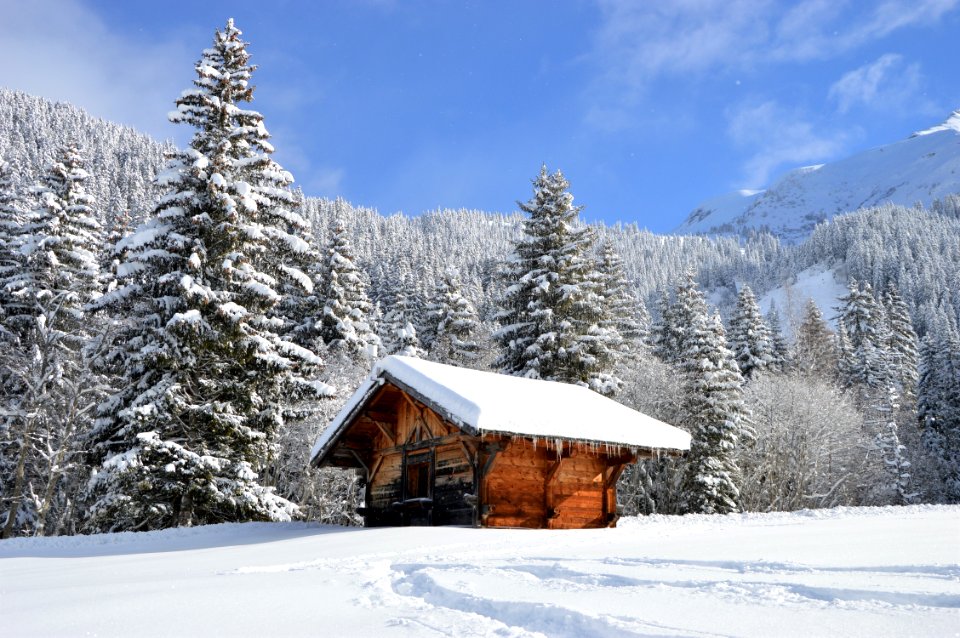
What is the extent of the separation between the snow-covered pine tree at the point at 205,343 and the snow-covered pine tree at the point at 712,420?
1924cm

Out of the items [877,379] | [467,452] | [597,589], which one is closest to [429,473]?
[467,452]

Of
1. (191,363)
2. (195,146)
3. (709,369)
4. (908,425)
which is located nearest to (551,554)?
(191,363)

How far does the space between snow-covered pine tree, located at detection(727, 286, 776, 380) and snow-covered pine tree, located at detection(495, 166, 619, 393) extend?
25.6 meters

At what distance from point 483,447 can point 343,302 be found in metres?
21.7

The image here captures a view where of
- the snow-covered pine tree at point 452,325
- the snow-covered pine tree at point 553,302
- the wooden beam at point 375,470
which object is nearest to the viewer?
the wooden beam at point 375,470

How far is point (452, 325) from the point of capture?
42969 millimetres

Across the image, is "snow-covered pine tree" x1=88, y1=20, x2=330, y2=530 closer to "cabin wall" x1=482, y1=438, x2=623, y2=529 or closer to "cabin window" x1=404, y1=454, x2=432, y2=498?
"cabin window" x1=404, y1=454, x2=432, y2=498

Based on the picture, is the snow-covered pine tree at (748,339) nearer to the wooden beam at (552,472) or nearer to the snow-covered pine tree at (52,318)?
the wooden beam at (552,472)

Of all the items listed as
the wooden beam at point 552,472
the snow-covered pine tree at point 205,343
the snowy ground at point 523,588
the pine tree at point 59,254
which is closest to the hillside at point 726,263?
the pine tree at point 59,254

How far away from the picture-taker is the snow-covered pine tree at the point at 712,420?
31375mm

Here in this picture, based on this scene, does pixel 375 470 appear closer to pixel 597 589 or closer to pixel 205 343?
pixel 205 343

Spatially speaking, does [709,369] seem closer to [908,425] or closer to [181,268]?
[181,268]

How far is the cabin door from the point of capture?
1778 cm

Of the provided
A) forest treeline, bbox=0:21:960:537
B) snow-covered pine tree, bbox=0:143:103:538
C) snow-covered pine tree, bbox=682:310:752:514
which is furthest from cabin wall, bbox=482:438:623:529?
snow-covered pine tree, bbox=0:143:103:538
